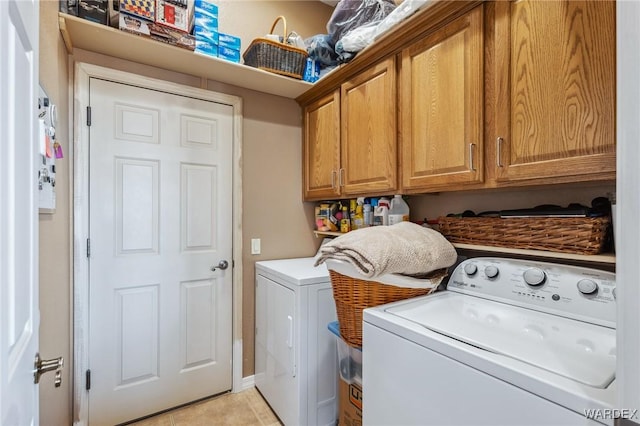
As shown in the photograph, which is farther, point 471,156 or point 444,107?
point 444,107

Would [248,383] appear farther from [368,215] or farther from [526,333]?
[526,333]

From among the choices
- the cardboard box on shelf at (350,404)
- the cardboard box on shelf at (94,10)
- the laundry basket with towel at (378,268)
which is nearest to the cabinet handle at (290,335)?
the cardboard box on shelf at (350,404)

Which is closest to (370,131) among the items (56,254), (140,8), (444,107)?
(444,107)

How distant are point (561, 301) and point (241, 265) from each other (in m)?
1.86

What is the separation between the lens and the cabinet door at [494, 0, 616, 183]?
965 mm

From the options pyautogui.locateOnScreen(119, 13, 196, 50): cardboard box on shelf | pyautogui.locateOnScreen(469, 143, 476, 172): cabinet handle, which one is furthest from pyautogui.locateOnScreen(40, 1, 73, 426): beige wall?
pyautogui.locateOnScreen(469, 143, 476, 172): cabinet handle

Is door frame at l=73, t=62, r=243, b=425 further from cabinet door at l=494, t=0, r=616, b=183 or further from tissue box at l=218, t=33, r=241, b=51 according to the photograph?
cabinet door at l=494, t=0, r=616, b=183

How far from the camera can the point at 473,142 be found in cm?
132

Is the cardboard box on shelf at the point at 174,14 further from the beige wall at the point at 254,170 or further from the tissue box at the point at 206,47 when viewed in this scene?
the beige wall at the point at 254,170

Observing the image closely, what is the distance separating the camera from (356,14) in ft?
6.16

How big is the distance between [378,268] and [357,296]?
184 millimetres

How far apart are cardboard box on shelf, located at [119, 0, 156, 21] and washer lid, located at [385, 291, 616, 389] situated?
75.1 inches

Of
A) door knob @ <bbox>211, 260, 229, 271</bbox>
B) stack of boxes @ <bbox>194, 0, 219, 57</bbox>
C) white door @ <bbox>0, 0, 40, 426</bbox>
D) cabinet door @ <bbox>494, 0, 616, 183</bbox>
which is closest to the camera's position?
white door @ <bbox>0, 0, 40, 426</bbox>

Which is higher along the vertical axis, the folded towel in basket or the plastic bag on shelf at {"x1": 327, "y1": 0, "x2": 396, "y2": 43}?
the plastic bag on shelf at {"x1": 327, "y1": 0, "x2": 396, "y2": 43}
